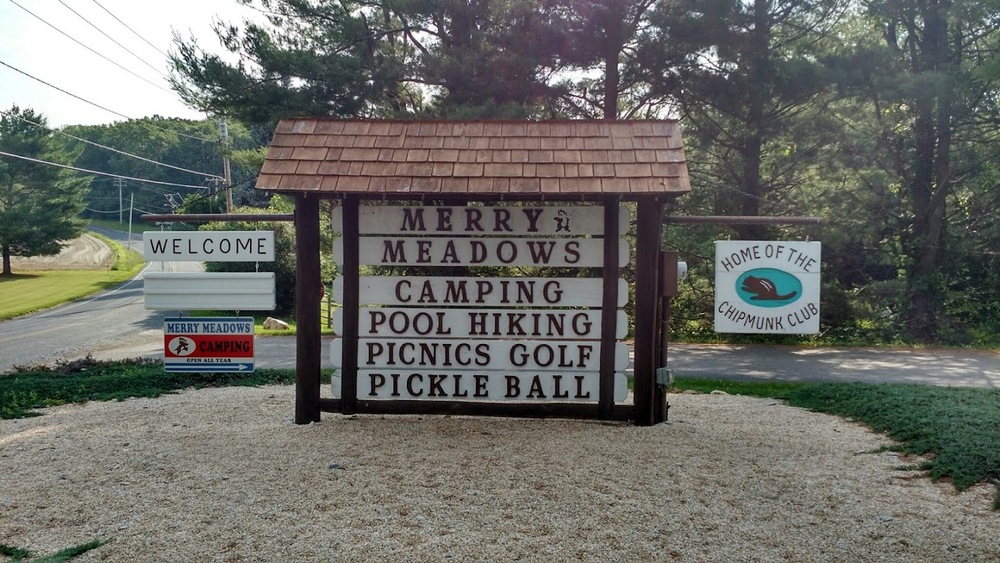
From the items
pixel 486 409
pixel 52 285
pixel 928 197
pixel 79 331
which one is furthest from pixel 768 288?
pixel 52 285

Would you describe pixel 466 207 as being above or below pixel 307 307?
above

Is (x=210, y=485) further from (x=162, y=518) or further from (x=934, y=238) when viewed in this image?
(x=934, y=238)

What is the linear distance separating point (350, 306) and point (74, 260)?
44.1 meters

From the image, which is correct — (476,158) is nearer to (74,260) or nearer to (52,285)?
(52,285)

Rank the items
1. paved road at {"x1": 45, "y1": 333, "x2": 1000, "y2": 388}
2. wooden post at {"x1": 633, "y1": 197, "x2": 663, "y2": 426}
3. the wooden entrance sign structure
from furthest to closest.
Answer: paved road at {"x1": 45, "y1": 333, "x2": 1000, "y2": 388} < wooden post at {"x1": 633, "y1": 197, "x2": 663, "y2": 426} < the wooden entrance sign structure

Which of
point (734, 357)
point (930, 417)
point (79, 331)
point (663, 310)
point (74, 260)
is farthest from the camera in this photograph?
point (74, 260)

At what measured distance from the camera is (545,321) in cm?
648

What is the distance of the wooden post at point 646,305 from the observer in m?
6.36

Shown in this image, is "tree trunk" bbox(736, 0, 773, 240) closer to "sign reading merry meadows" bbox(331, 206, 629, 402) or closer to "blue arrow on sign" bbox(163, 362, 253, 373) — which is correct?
"sign reading merry meadows" bbox(331, 206, 629, 402)

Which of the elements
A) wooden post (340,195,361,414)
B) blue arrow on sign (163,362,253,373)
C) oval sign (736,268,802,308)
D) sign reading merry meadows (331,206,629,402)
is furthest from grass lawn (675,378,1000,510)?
blue arrow on sign (163,362,253,373)

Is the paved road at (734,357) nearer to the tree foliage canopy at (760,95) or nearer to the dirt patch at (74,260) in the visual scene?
the tree foliage canopy at (760,95)

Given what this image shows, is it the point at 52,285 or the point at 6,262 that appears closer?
the point at 52,285

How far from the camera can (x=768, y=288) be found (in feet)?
24.3

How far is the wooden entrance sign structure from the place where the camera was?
243 inches
